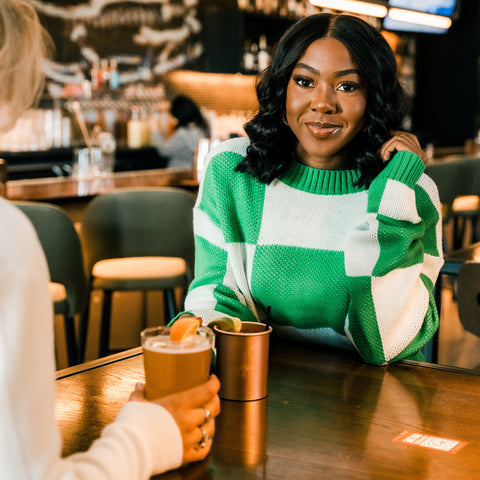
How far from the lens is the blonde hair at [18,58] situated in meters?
0.79

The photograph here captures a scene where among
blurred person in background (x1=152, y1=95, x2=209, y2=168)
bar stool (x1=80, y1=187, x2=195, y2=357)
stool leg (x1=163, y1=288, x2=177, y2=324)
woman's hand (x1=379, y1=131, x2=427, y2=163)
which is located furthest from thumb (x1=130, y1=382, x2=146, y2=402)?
blurred person in background (x1=152, y1=95, x2=209, y2=168)

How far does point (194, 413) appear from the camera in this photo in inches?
37.2

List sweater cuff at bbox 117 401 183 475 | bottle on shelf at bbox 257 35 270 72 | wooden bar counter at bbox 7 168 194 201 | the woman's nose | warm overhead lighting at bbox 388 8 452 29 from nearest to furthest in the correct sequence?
sweater cuff at bbox 117 401 183 475 < the woman's nose < wooden bar counter at bbox 7 168 194 201 < warm overhead lighting at bbox 388 8 452 29 < bottle on shelf at bbox 257 35 270 72

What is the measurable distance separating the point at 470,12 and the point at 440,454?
10.3 meters

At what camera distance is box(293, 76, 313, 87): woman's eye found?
1611mm

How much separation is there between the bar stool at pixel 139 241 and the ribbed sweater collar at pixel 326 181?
5.19 feet

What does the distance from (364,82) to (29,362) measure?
43.3 inches

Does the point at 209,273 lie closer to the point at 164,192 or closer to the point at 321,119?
the point at 321,119

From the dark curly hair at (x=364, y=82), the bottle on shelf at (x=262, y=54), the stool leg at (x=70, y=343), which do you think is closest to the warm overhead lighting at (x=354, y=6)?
the bottle on shelf at (x=262, y=54)

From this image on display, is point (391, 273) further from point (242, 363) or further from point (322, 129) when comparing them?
point (242, 363)

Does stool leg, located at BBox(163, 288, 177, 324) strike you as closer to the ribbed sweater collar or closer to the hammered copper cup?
the ribbed sweater collar

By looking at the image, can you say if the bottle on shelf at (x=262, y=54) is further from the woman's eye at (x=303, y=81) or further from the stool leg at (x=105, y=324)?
the woman's eye at (x=303, y=81)

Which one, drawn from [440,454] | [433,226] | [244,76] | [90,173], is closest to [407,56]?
[244,76]

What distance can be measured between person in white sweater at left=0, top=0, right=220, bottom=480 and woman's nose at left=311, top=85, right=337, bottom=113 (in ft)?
2.61
